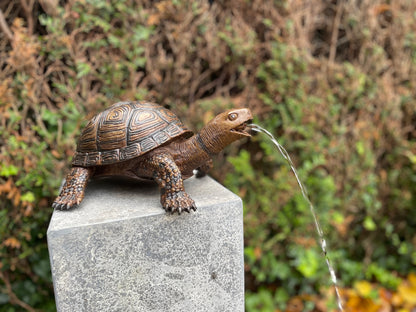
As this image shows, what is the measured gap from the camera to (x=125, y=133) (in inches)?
56.3

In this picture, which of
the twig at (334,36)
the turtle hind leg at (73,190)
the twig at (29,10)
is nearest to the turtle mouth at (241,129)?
the turtle hind leg at (73,190)

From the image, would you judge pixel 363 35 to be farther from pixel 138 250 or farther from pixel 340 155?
pixel 138 250

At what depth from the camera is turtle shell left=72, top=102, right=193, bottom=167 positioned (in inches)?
55.7

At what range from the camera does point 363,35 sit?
296cm

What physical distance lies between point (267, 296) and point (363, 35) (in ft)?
7.81

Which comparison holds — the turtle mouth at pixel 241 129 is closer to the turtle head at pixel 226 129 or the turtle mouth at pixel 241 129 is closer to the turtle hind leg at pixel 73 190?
the turtle head at pixel 226 129

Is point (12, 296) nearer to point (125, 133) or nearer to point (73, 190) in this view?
point (73, 190)

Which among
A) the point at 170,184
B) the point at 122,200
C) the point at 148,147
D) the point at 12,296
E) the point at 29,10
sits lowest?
the point at 12,296

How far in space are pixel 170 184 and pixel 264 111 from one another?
1602 mm

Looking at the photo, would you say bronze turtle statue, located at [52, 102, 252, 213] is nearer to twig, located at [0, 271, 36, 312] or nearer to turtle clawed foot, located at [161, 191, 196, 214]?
turtle clawed foot, located at [161, 191, 196, 214]

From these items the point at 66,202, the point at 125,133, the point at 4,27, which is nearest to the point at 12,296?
the point at 66,202

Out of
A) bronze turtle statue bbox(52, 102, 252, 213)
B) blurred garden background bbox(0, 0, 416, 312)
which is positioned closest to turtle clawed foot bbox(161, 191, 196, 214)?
bronze turtle statue bbox(52, 102, 252, 213)

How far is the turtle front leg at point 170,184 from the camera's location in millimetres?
1347

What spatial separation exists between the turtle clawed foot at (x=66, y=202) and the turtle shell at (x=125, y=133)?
0.50 feet
